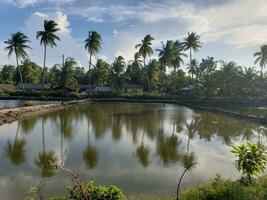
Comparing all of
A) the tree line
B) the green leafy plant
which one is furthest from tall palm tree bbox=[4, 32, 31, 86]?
the green leafy plant

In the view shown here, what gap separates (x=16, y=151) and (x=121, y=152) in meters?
5.79

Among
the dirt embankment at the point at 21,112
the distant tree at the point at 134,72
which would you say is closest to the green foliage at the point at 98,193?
the dirt embankment at the point at 21,112

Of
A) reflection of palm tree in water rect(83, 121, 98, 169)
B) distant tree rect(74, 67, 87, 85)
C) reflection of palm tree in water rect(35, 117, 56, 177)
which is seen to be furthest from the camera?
distant tree rect(74, 67, 87, 85)

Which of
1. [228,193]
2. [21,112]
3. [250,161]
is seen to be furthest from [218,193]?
[21,112]

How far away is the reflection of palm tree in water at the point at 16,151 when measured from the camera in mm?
15008

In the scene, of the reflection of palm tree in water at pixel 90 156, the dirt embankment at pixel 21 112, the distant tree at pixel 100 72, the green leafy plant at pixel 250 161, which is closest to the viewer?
the green leafy plant at pixel 250 161

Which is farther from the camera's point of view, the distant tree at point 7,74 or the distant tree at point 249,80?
the distant tree at point 7,74

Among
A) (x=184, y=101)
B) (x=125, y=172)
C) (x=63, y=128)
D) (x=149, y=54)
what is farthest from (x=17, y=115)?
(x=149, y=54)

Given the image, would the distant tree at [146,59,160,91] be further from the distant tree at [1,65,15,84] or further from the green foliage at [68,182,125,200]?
the green foliage at [68,182,125,200]

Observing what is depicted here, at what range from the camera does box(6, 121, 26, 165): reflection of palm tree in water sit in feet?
49.2

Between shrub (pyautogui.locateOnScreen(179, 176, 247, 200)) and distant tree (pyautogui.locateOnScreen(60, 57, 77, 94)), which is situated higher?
distant tree (pyautogui.locateOnScreen(60, 57, 77, 94))

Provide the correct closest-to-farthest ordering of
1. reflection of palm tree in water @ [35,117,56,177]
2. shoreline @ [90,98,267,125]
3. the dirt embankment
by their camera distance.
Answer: reflection of palm tree in water @ [35,117,56,177], the dirt embankment, shoreline @ [90,98,267,125]

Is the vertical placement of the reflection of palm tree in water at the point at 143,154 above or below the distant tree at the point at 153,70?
below

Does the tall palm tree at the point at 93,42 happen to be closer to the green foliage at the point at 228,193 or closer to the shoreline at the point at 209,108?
the shoreline at the point at 209,108
